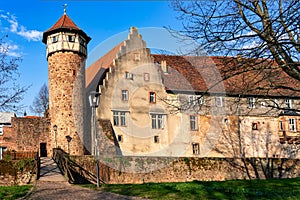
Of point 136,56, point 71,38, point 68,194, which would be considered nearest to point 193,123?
point 136,56

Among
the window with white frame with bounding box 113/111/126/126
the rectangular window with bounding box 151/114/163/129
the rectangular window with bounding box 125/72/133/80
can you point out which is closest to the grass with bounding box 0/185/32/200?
the window with white frame with bounding box 113/111/126/126

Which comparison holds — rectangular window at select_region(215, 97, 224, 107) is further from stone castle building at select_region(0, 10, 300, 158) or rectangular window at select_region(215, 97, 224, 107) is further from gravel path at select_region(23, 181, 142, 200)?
gravel path at select_region(23, 181, 142, 200)

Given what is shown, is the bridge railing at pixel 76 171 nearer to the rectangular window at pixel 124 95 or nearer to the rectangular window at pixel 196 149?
the rectangular window at pixel 124 95

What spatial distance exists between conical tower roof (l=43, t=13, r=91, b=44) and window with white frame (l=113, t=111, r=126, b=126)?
7.03 m

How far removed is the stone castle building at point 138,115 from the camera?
111ft

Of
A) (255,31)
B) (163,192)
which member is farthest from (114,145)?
(255,31)

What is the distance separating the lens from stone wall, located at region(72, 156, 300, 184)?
88.2 ft

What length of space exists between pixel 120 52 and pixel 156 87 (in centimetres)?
465

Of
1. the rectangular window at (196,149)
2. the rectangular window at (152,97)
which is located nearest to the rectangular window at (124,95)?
the rectangular window at (152,97)

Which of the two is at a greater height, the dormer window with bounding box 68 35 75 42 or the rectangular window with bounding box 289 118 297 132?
the dormer window with bounding box 68 35 75 42

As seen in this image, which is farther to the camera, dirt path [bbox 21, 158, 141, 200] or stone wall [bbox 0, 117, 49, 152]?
stone wall [bbox 0, 117, 49, 152]

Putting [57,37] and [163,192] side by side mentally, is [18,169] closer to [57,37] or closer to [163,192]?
[163,192]

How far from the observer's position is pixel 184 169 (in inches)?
1128

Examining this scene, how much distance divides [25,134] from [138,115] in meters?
9.95
